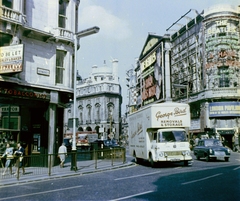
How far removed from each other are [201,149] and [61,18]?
1382 cm

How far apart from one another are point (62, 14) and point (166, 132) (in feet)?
37.7

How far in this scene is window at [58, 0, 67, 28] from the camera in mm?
21906

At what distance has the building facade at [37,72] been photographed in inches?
706

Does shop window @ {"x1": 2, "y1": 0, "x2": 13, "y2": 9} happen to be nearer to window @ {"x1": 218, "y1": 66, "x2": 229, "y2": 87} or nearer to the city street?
the city street

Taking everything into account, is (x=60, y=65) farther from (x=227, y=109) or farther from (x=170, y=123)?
(x=227, y=109)

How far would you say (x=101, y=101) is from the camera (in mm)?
91875

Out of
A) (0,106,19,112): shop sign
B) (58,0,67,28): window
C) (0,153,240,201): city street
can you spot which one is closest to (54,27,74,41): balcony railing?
(58,0,67,28): window

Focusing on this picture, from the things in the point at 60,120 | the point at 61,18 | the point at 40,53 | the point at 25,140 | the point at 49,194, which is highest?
the point at 61,18

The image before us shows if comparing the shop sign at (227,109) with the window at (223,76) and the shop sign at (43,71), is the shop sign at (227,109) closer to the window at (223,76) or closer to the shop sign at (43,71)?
the window at (223,76)

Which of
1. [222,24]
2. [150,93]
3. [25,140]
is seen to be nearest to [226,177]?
[25,140]

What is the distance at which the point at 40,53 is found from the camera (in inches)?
797

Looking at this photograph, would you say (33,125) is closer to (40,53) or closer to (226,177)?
(40,53)

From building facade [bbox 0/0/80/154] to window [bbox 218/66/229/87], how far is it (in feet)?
87.7

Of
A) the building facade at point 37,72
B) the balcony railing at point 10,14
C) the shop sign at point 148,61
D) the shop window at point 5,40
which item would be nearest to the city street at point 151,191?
the building facade at point 37,72
